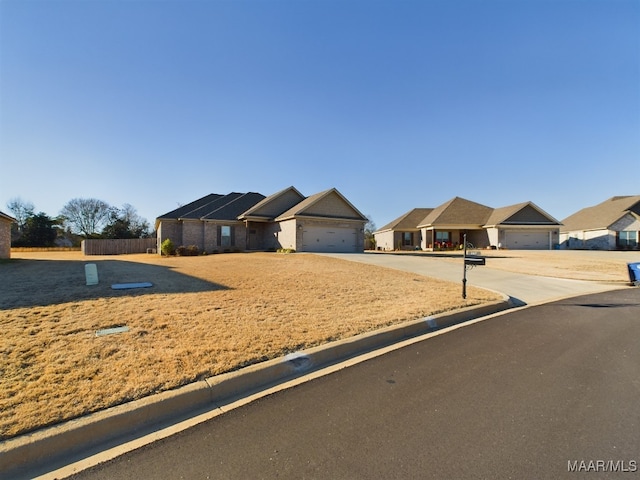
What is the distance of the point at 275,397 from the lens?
3.37 m

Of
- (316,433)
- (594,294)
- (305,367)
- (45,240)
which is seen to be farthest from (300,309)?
(45,240)

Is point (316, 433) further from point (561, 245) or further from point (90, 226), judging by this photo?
point (90, 226)

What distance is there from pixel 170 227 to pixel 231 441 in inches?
1036

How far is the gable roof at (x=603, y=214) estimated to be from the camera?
108 ft

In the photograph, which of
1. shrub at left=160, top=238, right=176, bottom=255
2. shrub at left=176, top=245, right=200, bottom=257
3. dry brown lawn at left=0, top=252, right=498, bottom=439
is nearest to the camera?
dry brown lawn at left=0, top=252, right=498, bottom=439

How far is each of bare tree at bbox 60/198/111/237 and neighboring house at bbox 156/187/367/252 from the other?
1337 inches

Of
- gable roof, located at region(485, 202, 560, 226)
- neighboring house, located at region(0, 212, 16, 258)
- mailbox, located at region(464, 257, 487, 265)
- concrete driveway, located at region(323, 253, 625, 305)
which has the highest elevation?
gable roof, located at region(485, 202, 560, 226)

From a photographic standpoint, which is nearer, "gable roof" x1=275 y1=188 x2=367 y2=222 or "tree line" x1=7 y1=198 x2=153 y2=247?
"gable roof" x1=275 y1=188 x2=367 y2=222

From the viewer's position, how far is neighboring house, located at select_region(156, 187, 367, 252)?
23484 millimetres

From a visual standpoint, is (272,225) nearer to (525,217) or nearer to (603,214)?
(525,217)

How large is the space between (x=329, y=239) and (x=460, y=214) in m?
19.7

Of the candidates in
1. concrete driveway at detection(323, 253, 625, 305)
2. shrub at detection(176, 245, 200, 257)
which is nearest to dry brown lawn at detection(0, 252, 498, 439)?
concrete driveway at detection(323, 253, 625, 305)

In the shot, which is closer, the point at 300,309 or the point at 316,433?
the point at 316,433

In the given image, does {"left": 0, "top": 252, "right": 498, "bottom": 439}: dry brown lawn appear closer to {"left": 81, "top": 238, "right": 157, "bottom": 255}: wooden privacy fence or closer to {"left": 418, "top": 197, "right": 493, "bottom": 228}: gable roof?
{"left": 81, "top": 238, "right": 157, "bottom": 255}: wooden privacy fence
